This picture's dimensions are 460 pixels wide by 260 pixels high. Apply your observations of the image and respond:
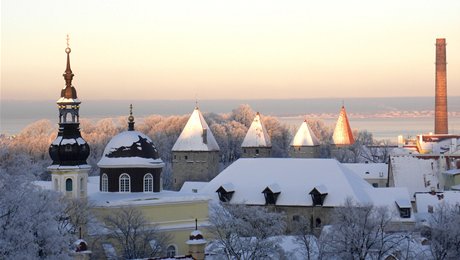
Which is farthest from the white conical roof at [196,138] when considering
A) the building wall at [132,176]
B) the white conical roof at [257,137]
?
the building wall at [132,176]

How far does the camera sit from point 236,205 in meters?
57.0

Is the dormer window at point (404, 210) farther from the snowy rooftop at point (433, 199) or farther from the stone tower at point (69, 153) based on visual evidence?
the stone tower at point (69, 153)

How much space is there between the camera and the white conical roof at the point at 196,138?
263 feet

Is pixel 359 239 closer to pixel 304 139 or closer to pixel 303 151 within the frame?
pixel 303 151

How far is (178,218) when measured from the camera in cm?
5131

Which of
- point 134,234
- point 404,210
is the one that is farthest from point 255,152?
point 134,234

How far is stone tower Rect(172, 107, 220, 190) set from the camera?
7981 centimetres

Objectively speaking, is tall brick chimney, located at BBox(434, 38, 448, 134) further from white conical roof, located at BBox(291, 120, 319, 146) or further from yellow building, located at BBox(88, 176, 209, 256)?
yellow building, located at BBox(88, 176, 209, 256)

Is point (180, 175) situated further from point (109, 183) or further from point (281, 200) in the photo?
point (109, 183)

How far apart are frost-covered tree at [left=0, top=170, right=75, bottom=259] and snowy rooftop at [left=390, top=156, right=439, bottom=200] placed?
4886 cm

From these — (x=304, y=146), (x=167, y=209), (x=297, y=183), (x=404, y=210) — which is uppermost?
(x=304, y=146)

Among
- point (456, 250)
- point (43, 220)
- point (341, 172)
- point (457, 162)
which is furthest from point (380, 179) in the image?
point (43, 220)

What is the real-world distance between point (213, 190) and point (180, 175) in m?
18.8

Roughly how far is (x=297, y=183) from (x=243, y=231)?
14715 millimetres
